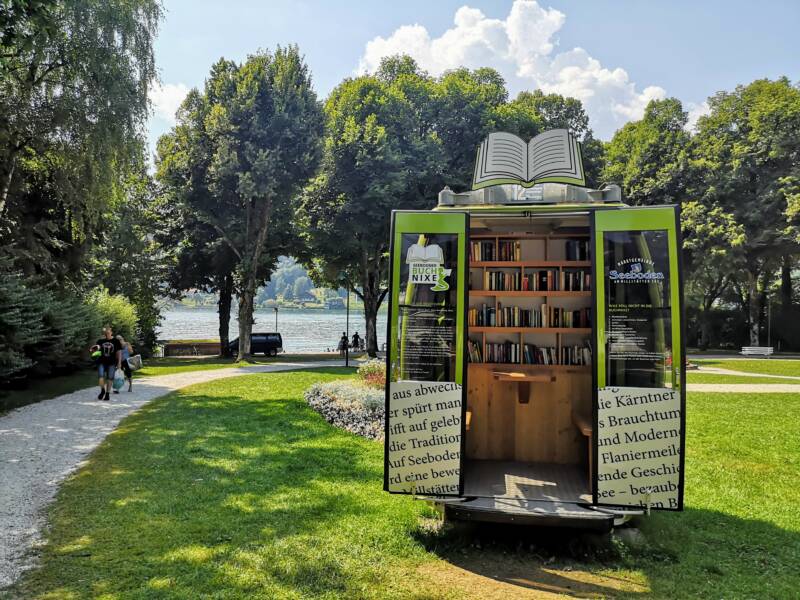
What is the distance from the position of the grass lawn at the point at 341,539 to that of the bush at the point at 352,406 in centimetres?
141

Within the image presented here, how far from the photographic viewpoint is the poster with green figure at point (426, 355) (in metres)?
5.73

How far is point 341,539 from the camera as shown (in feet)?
19.7

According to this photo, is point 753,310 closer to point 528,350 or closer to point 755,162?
point 755,162

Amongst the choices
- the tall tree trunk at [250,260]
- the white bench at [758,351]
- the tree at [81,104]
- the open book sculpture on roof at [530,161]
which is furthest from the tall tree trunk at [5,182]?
the white bench at [758,351]

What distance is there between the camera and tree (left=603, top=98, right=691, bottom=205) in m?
35.6

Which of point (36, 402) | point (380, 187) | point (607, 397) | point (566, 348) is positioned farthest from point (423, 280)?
point (380, 187)

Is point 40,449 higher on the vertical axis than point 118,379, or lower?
lower

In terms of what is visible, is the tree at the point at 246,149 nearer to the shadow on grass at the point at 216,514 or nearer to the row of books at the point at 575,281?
the shadow on grass at the point at 216,514

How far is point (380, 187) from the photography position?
27141 millimetres

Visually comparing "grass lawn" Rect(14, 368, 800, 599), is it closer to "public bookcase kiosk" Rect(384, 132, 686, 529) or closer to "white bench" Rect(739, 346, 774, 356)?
"public bookcase kiosk" Rect(384, 132, 686, 529)

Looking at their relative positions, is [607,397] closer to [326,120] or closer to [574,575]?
[574,575]

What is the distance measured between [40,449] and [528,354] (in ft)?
28.5

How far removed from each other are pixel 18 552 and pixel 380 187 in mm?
23143

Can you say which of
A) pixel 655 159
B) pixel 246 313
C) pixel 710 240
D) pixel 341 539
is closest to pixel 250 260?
pixel 246 313
